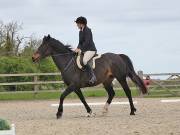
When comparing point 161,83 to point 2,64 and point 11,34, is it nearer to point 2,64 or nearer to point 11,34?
point 2,64

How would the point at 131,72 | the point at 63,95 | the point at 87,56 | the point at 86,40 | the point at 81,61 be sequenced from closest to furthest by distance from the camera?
1. the point at 63,95
2. the point at 86,40
3. the point at 87,56
4. the point at 81,61
5. the point at 131,72

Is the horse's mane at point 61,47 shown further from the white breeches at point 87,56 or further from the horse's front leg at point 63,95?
the horse's front leg at point 63,95

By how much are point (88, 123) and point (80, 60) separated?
2.90 m

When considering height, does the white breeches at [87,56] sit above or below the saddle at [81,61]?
above

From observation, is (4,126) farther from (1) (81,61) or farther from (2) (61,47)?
(2) (61,47)

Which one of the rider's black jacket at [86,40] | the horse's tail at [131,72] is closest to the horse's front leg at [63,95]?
the rider's black jacket at [86,40]

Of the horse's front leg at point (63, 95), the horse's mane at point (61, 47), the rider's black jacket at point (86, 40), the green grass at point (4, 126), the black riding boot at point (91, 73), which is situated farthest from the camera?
the horse's mane at point (61, 47)

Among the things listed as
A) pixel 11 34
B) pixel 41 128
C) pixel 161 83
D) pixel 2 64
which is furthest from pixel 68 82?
pixel 11 34

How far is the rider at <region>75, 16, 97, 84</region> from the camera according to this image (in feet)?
48.2

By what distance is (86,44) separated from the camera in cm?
1480

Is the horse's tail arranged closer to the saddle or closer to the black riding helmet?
the saddle

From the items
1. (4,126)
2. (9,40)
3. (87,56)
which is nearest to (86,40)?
(87,56)

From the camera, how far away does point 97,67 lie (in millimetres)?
15250

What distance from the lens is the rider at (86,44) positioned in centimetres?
1470
